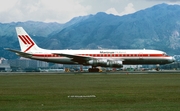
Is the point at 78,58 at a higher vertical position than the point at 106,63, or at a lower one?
higher

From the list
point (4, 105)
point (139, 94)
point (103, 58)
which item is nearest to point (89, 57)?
point (103, 58)

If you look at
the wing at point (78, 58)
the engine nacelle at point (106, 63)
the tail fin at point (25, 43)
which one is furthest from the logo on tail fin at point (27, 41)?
the engine nacelle at point (106, 63)

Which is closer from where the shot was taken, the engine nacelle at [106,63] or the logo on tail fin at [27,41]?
the engine nacelle at [106,63]

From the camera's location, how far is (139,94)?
3219 cm

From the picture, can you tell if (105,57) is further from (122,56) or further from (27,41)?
(27,41)

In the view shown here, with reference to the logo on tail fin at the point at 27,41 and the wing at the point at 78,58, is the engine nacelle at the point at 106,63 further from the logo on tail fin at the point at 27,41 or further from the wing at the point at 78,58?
the logo on tail fin at the point at 27,41

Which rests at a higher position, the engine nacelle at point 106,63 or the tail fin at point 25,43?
the tail fin at point 25,43

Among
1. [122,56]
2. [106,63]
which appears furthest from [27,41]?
[122,56]

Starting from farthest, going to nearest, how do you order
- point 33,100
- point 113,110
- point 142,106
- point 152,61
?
point 152,61 → point 33,100 → point 142,106 → point 113,110

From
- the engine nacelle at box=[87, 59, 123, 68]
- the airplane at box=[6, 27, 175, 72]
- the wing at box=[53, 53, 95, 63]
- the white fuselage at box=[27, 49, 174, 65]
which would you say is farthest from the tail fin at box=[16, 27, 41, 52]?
the engine nacelle at box=[87, 59, 123, 68]

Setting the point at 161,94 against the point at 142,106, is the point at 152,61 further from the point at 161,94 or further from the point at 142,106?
the point at 142,106

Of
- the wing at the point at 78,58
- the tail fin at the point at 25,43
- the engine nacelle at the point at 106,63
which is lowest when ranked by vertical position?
the engine nacelle at the point at 106,63

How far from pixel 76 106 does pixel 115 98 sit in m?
4.63

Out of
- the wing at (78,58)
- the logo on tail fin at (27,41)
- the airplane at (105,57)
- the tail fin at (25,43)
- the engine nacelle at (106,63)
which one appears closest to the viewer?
the engine nacelle at (106,63)
